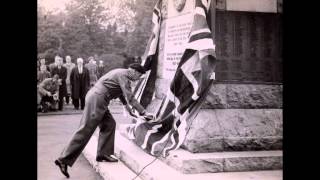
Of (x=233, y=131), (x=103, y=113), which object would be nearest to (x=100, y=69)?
(x=103, y=113)

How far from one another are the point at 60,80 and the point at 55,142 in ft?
1.87

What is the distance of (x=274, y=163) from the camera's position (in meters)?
4.91

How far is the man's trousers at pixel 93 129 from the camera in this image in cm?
455

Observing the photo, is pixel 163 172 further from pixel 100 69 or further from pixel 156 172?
pixel 100 69

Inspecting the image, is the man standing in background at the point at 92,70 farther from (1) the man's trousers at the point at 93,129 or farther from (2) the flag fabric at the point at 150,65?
(2) the flag fabric at the point at 150,65

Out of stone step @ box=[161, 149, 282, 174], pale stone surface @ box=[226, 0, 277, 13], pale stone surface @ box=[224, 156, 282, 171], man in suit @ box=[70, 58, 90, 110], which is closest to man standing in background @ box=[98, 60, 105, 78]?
man in suit @ box=[70, 58, 90, 110]

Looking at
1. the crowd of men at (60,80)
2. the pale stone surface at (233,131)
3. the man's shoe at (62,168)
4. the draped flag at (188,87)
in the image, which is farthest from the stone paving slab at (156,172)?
the crowd of men at (60,80)

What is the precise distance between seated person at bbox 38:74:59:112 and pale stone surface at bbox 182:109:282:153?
1.52m

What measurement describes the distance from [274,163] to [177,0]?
2.04 m

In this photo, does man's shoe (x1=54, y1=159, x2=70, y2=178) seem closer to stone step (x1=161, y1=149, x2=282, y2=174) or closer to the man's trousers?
the man's trousers

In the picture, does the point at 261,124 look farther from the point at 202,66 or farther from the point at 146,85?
the point at 146,85

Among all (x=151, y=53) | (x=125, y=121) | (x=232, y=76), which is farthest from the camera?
(x=125, y=121)

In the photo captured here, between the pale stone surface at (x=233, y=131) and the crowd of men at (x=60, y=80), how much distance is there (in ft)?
4.08
